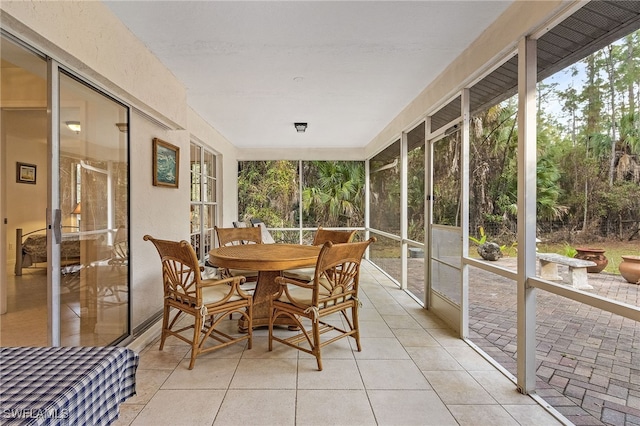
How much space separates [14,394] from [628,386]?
3.02 meters

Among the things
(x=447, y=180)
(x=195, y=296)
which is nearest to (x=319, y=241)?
(x=447, y=180)

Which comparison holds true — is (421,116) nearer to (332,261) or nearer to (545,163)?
(545,163)

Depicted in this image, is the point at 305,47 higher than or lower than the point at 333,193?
higher

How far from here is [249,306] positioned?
250 cm

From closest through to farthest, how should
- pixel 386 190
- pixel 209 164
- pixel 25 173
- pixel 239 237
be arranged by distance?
1. pixel 239 237
2. pixel 25 173
3. pixel 209 164
4. pixel 386 190

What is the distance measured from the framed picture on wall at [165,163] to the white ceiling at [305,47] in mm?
702

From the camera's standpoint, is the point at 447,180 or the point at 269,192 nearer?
the point at 447,180

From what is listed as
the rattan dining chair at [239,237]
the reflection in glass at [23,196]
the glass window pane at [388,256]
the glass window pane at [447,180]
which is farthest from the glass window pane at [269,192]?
the glass window pane at [447,180]

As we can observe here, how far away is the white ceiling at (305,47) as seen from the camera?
6.56ft

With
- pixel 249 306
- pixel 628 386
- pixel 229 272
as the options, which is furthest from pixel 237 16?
pixel 628 386

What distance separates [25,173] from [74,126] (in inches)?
128

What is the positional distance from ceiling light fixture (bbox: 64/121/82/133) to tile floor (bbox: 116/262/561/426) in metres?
1.73

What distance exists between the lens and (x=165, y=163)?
10.5 ft

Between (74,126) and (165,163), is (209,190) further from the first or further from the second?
(74,126)
